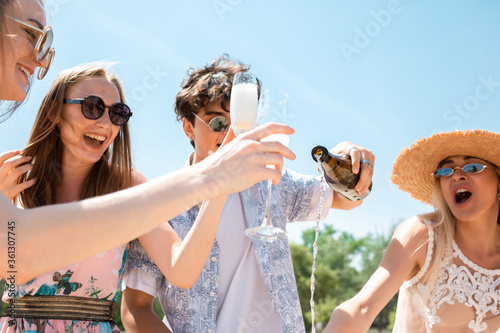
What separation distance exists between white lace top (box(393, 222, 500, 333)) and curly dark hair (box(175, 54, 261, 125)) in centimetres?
203

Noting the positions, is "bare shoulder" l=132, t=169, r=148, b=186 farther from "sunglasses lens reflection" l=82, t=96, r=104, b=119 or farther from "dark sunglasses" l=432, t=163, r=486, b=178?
"dark sunglasses" l=432, t=163, r=486, b=178

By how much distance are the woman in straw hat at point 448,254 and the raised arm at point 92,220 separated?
220cm

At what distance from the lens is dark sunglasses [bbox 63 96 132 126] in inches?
122

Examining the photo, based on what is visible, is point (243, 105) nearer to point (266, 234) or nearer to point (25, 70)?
point (266, 234)

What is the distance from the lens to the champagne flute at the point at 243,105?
2.26m

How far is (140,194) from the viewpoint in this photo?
1.50 metres

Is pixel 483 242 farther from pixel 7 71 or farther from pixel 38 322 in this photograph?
pixel 7 71

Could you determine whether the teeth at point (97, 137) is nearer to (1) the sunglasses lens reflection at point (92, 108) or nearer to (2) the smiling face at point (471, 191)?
(1) the sunglasses lens reflection at point (92, 108)

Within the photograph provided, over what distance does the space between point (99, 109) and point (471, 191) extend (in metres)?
2.94

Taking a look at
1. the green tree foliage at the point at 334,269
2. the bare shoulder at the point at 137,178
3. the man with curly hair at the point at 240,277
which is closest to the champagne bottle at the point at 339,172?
the man with curly hair at the point at 240,277

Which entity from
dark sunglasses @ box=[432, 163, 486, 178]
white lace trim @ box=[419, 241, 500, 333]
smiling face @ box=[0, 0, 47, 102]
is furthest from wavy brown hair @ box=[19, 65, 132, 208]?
dark sunglasses @ box=[432, 163, 486, 178]

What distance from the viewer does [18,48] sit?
2.23 meters

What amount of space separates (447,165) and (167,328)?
8.94ft

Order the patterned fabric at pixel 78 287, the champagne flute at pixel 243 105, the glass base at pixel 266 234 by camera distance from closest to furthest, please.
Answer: the glass base at pixel 266 234 → the champagne flute at pixel 243 105 → the patterned fabric at pixel 78 287
